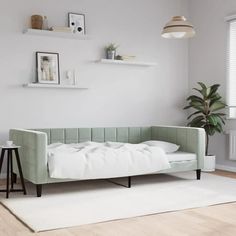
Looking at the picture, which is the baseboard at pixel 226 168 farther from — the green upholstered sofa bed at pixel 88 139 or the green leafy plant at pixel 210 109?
the green upholstered sofa bed at pixel 88 139

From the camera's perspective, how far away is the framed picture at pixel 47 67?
529 centimetres

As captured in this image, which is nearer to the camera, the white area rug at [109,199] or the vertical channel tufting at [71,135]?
the white area rug at [109,199]

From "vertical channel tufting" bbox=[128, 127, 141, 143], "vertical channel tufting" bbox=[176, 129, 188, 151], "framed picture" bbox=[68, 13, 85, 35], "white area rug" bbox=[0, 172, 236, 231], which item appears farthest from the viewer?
"vertical channel tufting" bbox=[128, 127, 141, 143]

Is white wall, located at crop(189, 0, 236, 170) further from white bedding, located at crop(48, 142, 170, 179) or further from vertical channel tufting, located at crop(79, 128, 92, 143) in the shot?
vertical channel tufting, located at crop(79, 128, 92, 143)

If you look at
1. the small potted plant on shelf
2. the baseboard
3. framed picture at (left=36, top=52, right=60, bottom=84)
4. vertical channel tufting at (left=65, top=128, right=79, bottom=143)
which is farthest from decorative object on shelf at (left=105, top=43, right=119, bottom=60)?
the baseboard

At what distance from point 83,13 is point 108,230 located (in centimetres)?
362

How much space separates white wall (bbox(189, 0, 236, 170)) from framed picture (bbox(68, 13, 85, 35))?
1.89 m

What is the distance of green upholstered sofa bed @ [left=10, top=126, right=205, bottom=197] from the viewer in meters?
3.97

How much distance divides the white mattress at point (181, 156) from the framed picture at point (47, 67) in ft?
6.04

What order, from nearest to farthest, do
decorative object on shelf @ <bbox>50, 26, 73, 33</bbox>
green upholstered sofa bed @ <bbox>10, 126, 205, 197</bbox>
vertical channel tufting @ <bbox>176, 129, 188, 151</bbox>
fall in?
green upholstered sofa bed @ <bbox>10, 126, 205, 197</bbox> → vertical channel tufting @ <bbox>176, 129, 188, 151</bbox> → decorative object on shelf @ <bbox>50, 26, 73, 33</bbox>

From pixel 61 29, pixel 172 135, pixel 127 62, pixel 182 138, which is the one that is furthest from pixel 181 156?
pixel 61 29

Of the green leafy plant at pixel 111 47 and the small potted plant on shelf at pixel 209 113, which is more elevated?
the green leafy plant at pixel 111 47

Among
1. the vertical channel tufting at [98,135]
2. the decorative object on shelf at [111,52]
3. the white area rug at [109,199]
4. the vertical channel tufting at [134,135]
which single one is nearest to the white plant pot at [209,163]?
the white area rug at [109,199]

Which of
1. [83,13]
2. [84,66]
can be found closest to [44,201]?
[84,66]
